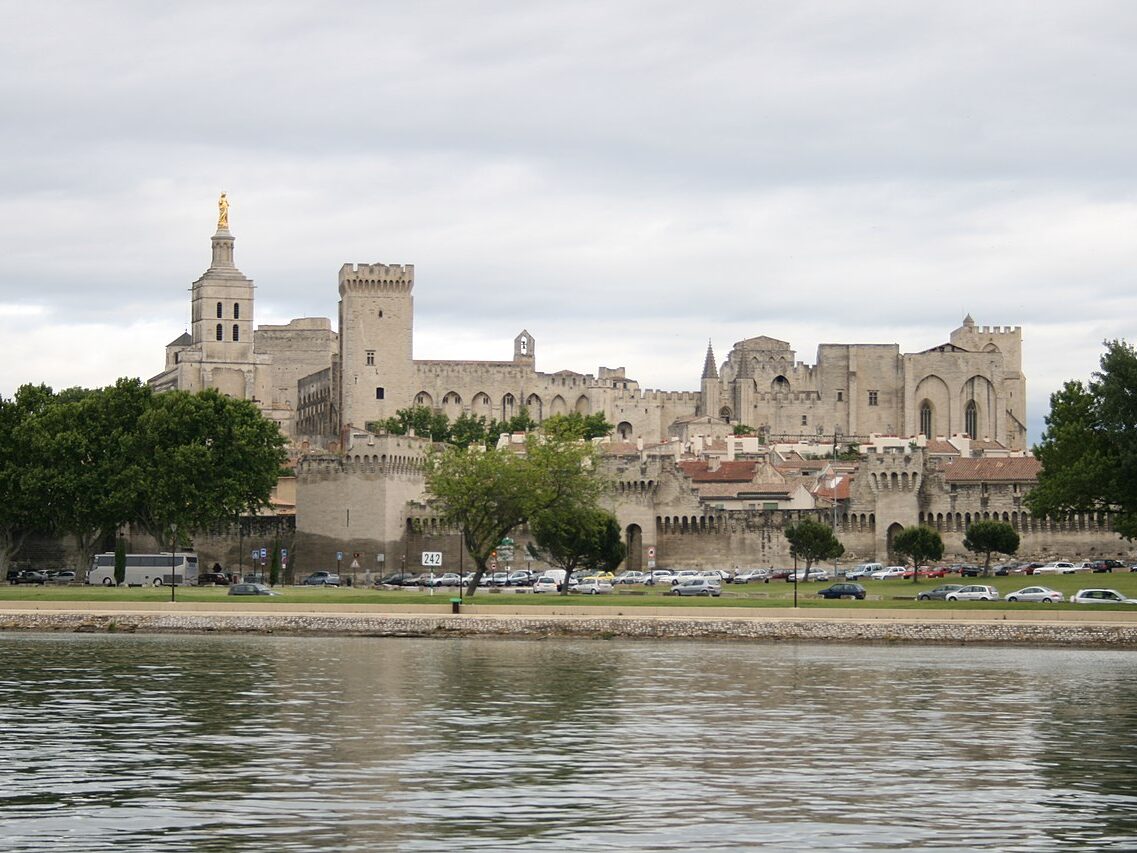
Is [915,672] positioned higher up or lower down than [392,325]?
lower down

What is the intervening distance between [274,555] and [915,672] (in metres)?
46.9

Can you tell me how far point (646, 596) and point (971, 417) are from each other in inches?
3626

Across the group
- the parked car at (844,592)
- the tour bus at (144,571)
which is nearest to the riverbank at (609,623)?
the parked car at (844,592)

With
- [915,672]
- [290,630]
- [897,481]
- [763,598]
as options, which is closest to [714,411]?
[897,481]

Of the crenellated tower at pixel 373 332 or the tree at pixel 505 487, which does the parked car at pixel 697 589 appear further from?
the crenellated tower at pixel 373 332

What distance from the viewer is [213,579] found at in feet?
308

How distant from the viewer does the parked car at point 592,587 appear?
→ 3125 inches

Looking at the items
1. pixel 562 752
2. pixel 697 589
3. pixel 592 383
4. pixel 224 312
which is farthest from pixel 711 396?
pixel 562 752

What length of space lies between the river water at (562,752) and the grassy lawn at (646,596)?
11474 millimetres

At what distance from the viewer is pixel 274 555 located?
91.6 metres

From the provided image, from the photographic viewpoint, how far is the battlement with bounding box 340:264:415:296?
152 metres

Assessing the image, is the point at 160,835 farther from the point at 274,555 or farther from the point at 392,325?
the point at 392,325

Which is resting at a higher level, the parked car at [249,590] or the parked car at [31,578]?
the parked car at [31,578]

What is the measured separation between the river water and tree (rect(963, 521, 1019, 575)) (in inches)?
A: 1295
